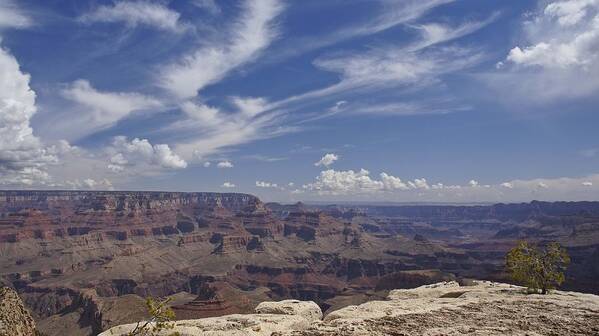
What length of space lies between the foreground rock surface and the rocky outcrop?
658 cm

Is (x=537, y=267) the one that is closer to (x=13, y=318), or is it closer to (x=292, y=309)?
(x=292, y=309)

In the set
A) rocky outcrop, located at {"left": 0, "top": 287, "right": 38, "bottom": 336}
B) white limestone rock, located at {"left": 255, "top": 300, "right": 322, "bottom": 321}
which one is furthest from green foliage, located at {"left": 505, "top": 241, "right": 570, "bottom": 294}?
rocky outcrop, located at {"left": 0, "top": 287, "right": 38, "bottom": 336}

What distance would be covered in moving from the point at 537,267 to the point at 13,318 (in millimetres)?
32854

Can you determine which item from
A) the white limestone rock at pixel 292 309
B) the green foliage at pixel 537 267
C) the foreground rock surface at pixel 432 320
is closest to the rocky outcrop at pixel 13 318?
the foreground rock surface at pixel 432 320

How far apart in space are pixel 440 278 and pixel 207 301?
315 ft

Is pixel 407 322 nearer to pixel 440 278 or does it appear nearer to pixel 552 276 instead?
pixel 552 276

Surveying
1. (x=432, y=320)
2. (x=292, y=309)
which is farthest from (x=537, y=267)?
(x=292, y=309)

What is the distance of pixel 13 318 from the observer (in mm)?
24906

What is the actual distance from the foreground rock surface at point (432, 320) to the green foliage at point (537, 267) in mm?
3908

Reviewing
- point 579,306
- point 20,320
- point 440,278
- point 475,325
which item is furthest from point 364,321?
point 440,278

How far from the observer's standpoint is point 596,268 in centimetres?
19950

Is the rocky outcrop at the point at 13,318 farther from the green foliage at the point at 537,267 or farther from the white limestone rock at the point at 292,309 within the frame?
the green foliage at the point at 537,267

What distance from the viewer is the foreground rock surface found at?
18.1 m

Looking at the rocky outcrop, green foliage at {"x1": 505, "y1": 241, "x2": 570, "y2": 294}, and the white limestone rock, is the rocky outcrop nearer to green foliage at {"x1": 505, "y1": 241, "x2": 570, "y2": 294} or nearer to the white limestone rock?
the white limestone rock
